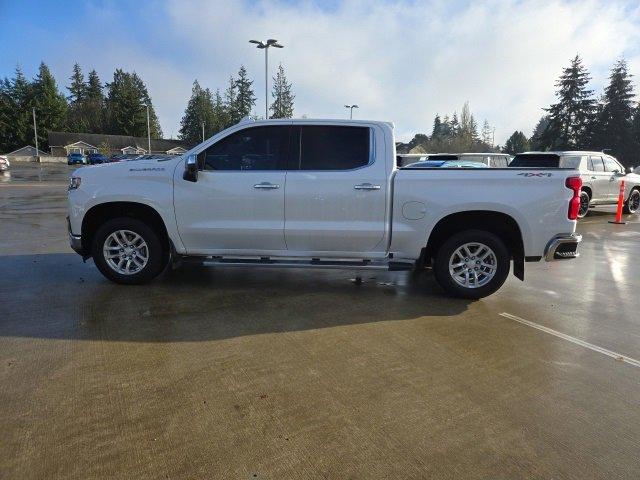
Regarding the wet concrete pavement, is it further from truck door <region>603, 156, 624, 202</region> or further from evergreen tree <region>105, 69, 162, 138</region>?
evergreen tree <region>105, 69, 162, 138</region>

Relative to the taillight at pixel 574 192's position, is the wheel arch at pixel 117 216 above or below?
below

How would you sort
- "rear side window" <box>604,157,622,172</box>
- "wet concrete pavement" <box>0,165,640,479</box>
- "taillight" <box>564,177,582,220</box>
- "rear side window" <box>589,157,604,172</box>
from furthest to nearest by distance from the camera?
"rear side window" <box>604,157,622,172</box>, "rear side window" <box>589,157,604,172</box>, "taillight" <box>564,177,582,220</box>, "wet concrete pavement" <box>0,165,640,479</box>

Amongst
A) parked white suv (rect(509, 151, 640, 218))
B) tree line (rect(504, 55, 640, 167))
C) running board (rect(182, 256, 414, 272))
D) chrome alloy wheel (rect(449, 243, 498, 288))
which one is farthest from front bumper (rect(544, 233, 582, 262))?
tree line (rect(504, 55, 640, 167))

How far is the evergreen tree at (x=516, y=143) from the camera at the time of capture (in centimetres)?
10250

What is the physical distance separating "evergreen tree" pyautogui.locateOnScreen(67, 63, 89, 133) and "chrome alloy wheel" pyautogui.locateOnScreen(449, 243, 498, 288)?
12372 centimetres

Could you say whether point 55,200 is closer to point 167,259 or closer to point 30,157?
point 167,259

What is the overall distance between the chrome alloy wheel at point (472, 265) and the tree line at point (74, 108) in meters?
103

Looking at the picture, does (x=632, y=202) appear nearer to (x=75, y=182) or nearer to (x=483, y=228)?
(x=483, y=228)

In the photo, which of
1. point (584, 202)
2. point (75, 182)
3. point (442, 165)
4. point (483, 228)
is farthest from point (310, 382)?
point (584, 202)

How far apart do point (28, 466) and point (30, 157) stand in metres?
99.2

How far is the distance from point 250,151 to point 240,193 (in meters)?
0.54

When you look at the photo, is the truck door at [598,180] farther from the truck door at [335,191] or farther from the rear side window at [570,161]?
the truck door at [335,191]

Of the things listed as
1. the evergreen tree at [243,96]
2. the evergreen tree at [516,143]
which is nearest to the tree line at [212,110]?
the evergreen tree at [243,96]

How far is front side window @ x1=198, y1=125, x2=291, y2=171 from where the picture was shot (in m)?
5.45
